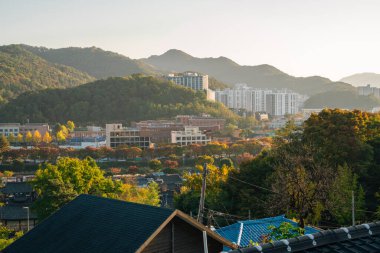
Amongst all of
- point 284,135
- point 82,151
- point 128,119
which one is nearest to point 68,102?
point 128,119

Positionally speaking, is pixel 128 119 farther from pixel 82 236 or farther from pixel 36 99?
pixel 82 236

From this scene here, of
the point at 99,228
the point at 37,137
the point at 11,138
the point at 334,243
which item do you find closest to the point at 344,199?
the point at 99,228

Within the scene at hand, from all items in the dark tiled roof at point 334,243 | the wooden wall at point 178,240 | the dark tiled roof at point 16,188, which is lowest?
the dark tiled roof at point 16,188

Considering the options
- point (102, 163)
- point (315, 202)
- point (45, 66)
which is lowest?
point (102, 163)

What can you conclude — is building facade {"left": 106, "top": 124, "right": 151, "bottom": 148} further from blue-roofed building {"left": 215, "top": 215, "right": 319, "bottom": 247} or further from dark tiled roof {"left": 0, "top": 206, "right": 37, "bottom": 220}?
blue-roofed building {"left": 215, "top": 215, "right": 319, "bottom": 247}

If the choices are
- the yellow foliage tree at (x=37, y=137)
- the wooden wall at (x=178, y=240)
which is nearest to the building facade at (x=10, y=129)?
the yellow foliage tree at (x=37, y=137)

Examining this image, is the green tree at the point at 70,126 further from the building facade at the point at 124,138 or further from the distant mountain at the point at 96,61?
the distant mountain at the point at 96,61
